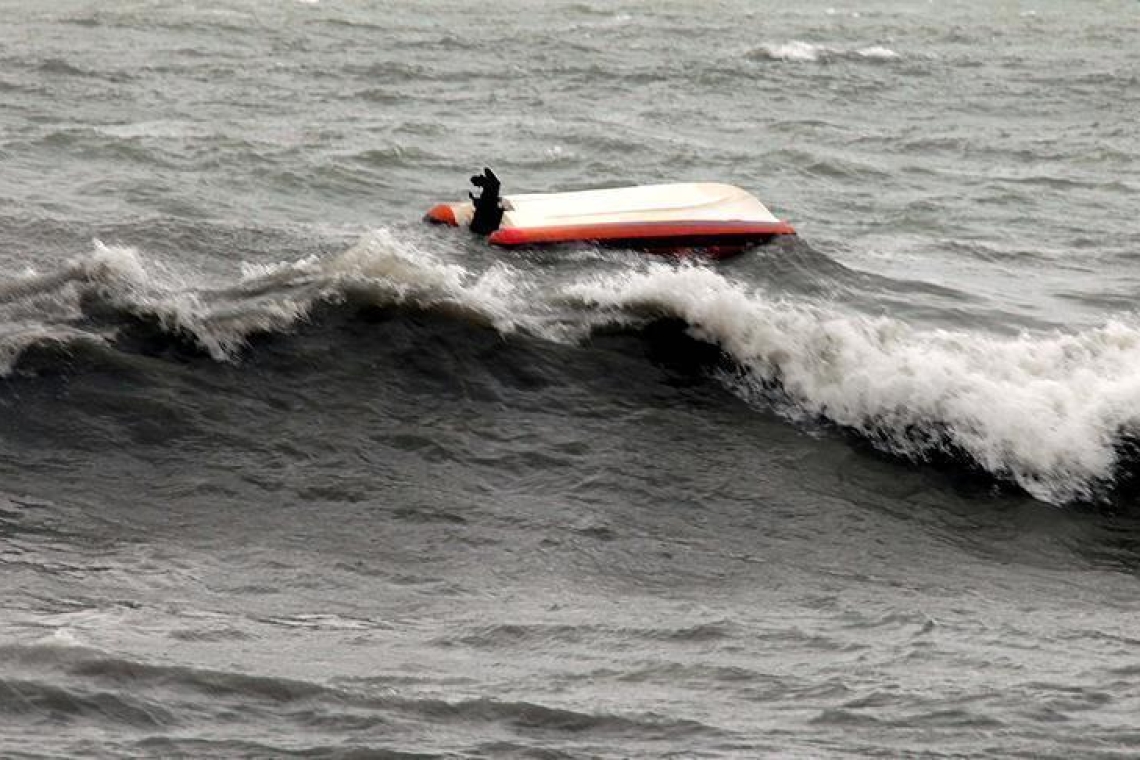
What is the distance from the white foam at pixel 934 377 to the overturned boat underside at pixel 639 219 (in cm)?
132

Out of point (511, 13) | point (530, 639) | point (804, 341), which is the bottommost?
point (530, 639)

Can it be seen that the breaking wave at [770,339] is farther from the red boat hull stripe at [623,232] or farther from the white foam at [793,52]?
the white foam at [793,52]

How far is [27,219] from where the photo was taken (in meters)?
12.8

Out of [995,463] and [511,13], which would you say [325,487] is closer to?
[995,463]

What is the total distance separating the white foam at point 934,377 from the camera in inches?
355

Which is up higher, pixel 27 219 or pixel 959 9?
pixel 959 9

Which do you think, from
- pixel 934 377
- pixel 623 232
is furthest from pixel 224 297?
pixel 934 377

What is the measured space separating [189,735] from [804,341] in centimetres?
506

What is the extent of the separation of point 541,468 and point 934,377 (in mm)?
2137

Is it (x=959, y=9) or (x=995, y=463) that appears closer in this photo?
(x=995, y=463)

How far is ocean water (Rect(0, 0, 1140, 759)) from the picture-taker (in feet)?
19.0

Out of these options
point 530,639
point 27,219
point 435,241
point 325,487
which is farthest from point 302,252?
point 530,639

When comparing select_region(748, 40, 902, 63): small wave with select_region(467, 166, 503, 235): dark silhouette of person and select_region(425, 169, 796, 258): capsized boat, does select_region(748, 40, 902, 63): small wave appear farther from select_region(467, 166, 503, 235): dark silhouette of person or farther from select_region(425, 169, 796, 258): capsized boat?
select_region(467, 166, 503, 235): dark silhouette of person

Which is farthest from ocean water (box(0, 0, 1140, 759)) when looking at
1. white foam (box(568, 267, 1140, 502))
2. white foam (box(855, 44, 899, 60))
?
white foam (box(855, 44, 899, 60))
